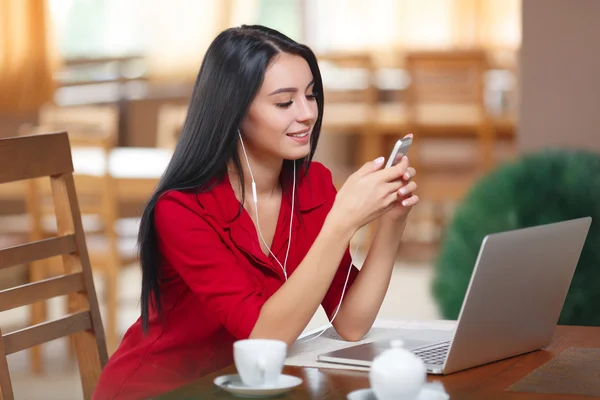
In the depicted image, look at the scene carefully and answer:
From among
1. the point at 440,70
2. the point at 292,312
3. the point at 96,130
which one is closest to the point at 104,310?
the point at 96,130

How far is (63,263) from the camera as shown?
1.71 meters

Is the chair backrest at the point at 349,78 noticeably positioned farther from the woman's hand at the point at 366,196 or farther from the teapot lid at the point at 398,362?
the teapot lid at the point at 398,362

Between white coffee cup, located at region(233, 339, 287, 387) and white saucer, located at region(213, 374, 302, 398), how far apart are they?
0.01m

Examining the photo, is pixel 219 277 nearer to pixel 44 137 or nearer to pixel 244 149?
pixel 244 149

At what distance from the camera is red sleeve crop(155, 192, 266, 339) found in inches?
58.3

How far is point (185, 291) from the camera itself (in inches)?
64.0

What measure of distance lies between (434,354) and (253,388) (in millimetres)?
307

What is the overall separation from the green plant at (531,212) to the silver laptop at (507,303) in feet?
3.22

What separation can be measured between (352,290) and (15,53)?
12.4ft

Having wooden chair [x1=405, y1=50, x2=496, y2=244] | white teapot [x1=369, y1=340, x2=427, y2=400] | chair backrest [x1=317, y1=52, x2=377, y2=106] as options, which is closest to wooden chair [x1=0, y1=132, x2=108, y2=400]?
white teapot [x1=369, y1=340, x2=427, y2=400]

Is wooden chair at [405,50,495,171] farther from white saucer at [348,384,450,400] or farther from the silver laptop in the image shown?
white saucer at [348,384,450,400]

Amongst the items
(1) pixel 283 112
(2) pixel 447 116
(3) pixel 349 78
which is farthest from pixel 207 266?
(3) pixel 349 78

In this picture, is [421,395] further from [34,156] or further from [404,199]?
[34,156]

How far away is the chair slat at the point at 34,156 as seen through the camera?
1.58 m
